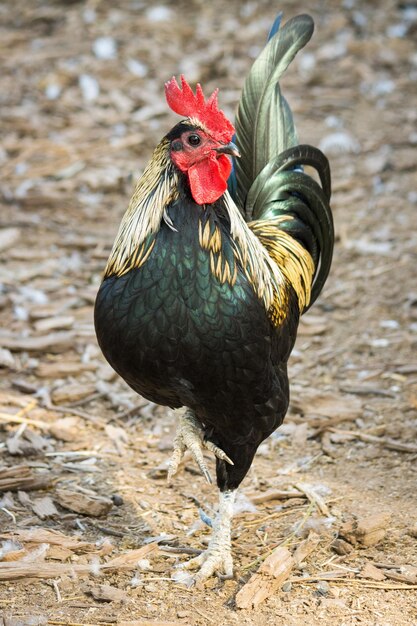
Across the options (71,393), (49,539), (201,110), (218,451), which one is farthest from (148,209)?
(71,393)

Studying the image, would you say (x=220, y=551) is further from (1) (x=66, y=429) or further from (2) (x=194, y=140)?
(2) (x=194, y=140)

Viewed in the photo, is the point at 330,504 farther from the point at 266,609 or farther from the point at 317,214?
the point at 317,214

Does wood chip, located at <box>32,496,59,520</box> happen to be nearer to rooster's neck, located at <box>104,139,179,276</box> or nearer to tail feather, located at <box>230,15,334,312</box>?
rooster's neck, located at <box>104,139,179,276</box>

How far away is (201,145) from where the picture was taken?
3.75 meters

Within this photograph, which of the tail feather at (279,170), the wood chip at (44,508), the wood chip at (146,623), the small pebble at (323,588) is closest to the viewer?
the wood chip at (146,623)

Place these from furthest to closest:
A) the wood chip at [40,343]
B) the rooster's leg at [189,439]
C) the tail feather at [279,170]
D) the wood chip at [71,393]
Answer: the wood chip at [40,343]
the wood chip at [71,393]
the tail feather at [279,170]
the rooster's leg at [189,439]

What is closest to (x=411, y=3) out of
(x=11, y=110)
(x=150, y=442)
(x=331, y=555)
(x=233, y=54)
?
(x=233, y=54)

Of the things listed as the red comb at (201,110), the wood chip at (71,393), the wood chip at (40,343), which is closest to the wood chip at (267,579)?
the red comb at (201,110)

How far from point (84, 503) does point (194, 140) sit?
6.88 feet

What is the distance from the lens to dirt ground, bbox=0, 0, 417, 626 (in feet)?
13.3

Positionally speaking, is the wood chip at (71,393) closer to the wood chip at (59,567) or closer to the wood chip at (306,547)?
the wood chip at (59,567)

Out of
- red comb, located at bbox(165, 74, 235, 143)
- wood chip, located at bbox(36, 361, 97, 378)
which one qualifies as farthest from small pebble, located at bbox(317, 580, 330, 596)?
wood chip, located at bbox(36, 361, 97, 378)

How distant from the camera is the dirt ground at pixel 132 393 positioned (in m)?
4.05

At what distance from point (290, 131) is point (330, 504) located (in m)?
2.22
